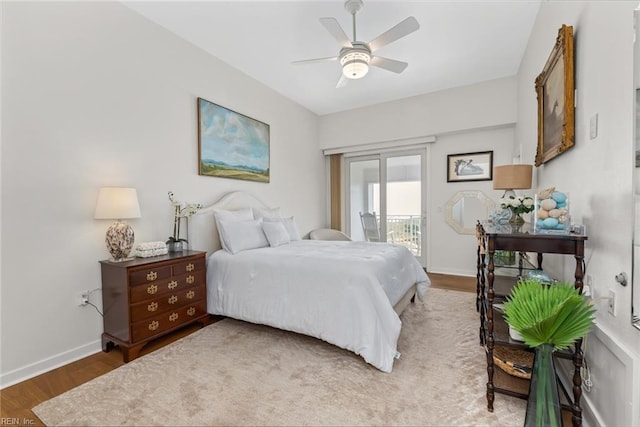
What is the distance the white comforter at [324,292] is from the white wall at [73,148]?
946 mm

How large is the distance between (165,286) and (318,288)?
4.26 feet

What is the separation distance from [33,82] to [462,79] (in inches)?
188

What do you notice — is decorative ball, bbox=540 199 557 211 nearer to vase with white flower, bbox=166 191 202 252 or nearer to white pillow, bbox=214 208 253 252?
white pillow, bbox=214 208 253 252

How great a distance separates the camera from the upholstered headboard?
310 cm

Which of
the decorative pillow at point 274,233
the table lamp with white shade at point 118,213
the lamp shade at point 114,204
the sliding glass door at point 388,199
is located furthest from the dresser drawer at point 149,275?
the sliding glass door at point 388,199

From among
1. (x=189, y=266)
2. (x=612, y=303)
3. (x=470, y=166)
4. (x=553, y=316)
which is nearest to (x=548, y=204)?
(x=612, y=303)

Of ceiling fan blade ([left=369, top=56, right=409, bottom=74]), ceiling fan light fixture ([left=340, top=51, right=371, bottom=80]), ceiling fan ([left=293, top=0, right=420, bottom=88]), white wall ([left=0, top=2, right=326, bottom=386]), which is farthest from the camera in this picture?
ceiling fan blade ([left=369, top=56, right=409, bottom=74])

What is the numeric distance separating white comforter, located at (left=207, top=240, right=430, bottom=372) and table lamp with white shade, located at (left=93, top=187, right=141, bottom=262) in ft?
2.63

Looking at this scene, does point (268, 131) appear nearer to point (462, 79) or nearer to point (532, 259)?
point (462, 79)

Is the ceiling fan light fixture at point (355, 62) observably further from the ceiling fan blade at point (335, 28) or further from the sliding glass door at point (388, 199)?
the sliding glass door at point (388, 199)

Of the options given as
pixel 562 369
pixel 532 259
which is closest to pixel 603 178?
pixel 562 369

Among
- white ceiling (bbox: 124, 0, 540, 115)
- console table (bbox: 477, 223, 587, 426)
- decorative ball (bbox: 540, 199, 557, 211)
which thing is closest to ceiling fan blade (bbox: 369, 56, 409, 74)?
white ceiling (bbox: 124, 0, 540, 115)

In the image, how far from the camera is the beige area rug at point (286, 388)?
1.54m

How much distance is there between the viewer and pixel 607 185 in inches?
54.2
